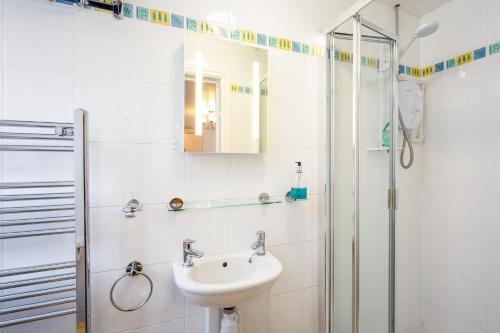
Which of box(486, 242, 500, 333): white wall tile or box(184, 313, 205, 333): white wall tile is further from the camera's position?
box(486, 242, 500, 333): white wall tile

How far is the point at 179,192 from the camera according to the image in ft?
3.88

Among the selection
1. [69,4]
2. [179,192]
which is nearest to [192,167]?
[179,192]

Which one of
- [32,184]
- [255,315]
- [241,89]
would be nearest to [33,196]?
[32,184]

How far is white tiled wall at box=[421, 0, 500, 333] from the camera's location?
1331mm

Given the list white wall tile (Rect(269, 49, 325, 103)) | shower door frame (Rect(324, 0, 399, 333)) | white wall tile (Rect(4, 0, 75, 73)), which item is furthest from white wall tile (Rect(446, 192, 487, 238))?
white wall tile (Rect(4, 0, 75, 73))

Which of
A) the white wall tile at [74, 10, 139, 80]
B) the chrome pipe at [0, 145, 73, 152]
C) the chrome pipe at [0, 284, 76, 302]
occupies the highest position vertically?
the white wall tile at [74, 10, 139, 80]

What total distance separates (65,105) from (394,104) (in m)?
1.65

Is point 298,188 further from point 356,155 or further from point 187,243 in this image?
point 187,243

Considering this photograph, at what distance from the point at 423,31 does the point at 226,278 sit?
1740 millimetres

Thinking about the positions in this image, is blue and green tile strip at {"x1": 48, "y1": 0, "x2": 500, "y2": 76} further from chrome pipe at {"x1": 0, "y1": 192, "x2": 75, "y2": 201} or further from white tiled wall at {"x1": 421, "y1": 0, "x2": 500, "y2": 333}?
chrome pipe at {"x1": 0, "y1": 192, "x2": 75, "y2": 201}

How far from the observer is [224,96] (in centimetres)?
122

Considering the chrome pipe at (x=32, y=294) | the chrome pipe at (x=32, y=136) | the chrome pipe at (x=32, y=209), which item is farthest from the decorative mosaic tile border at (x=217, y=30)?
the chrome pipe at (x=32, y=294)

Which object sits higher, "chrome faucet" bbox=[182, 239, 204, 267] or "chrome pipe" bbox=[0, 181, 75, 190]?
"chrome pipe" bbox=[0, 181, 75, 190]

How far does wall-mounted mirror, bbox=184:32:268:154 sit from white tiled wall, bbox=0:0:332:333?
76 mm
